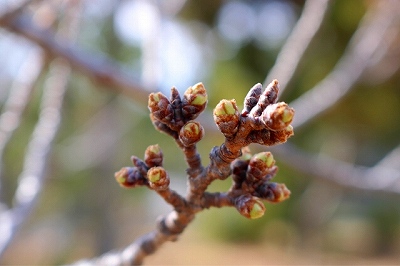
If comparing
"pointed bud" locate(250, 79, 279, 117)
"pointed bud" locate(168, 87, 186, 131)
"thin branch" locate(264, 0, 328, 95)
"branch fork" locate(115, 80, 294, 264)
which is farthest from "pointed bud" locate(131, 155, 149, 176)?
"thin branch" locate(264, 0, 328, 95)

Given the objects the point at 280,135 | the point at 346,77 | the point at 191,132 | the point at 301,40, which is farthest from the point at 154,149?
the point at 346,77

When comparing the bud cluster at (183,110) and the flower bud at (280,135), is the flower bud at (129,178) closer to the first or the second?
the bud cluster at (183,110)

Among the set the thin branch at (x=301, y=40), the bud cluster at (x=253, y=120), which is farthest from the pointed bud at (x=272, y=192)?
the thin branch at (x=301, y=40)

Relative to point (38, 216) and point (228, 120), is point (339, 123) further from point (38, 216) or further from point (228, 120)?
point (228, 120)

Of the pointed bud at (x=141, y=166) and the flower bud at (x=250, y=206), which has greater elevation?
the pointed bud at (x=141, y=166)

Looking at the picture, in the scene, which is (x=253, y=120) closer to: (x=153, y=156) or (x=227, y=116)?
(x=227, y=116)

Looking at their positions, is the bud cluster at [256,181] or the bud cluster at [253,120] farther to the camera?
the bud cluster at [256,181]

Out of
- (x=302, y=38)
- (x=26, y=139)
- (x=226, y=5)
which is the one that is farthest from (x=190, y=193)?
(x=226, y=5)
